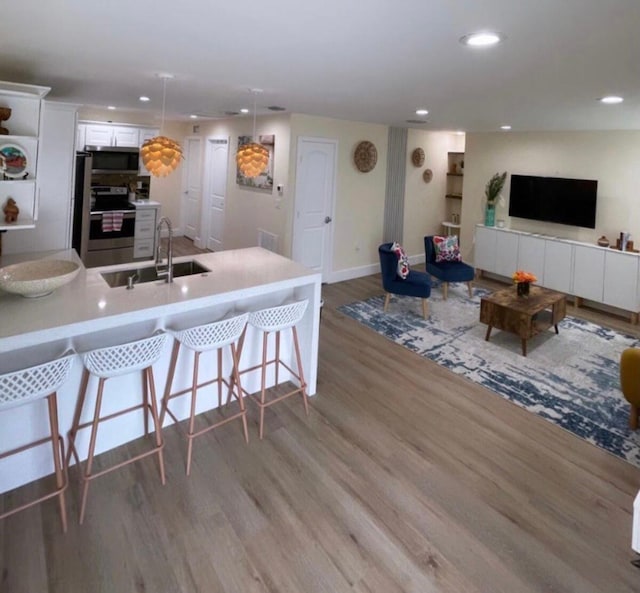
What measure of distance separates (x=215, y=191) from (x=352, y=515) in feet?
21.4

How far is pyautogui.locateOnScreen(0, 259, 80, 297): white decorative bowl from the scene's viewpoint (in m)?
2.29

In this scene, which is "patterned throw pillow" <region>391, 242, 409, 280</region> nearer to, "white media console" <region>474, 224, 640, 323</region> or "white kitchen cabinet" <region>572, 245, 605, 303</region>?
"white media console" <region>474, 224, 640, 323</region>

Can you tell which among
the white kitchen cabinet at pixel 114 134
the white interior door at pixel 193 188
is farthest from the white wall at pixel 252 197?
the white kitchen cabinet at pixel 114 134

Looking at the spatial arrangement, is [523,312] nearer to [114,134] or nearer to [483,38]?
[483,38]

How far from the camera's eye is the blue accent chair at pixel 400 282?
5.08 metres

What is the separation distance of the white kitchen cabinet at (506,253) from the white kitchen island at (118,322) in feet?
Result: 14.4

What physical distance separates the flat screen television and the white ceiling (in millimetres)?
1724

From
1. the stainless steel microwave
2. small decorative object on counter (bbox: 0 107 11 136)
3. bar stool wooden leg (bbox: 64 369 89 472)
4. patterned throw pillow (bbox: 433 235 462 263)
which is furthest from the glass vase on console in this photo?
the stainless steel microwave

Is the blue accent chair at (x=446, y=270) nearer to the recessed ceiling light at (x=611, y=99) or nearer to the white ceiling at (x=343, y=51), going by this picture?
the white ceiling at (x=343, y=51)

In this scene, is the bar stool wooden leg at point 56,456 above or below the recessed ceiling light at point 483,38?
below

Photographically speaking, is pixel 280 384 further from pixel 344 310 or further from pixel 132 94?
pixel 132 94

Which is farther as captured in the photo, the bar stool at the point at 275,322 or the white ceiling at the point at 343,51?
the bar stool at the point at 275,322

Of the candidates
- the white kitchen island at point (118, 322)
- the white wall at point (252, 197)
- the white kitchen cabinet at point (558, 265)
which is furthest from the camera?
the white kitchen cabinet at point (558, 265)

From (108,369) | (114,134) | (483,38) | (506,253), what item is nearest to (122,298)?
(108,369)
